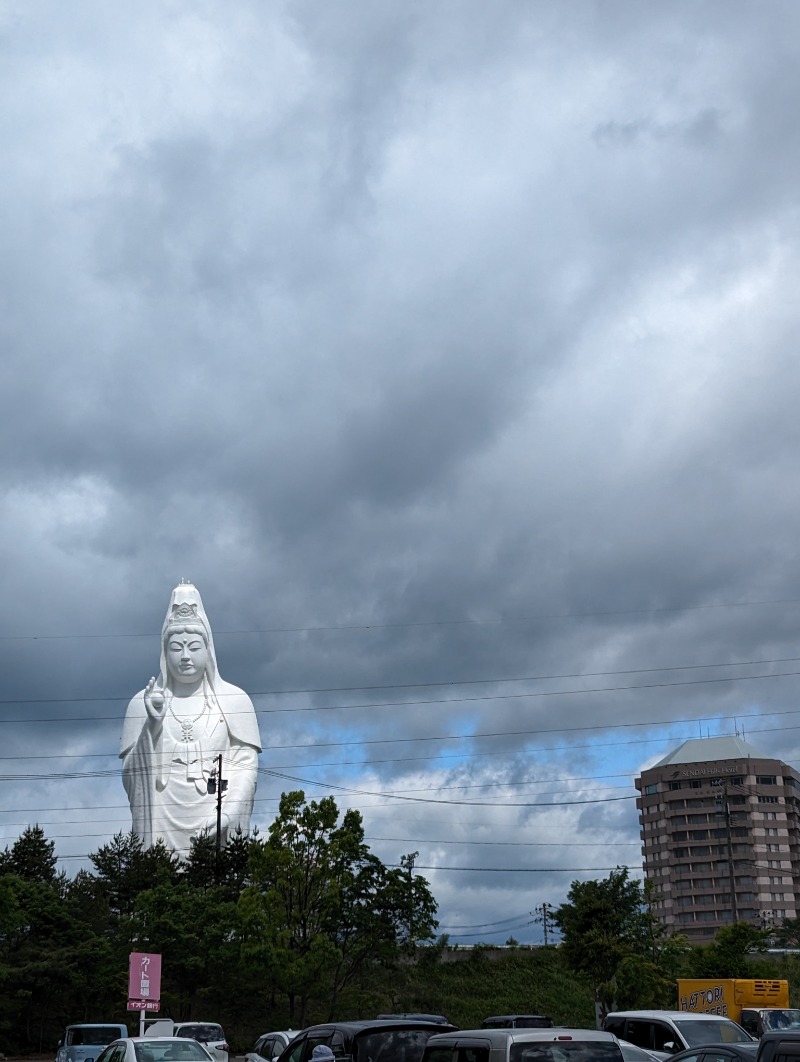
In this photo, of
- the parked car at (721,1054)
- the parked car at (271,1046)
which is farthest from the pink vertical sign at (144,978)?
the parked car at (721,1054)

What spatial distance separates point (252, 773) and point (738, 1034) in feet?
112

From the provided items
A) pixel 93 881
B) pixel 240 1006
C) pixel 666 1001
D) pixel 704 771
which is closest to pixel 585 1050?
pixel 666 1001

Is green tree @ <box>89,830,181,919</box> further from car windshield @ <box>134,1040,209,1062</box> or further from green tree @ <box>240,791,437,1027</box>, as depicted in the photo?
car windshield @ <box>134,1040,209,1062</box>

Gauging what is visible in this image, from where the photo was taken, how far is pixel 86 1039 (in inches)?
866

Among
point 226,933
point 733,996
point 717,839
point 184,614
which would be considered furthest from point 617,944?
point 717,839

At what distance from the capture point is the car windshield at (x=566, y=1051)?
931 cm

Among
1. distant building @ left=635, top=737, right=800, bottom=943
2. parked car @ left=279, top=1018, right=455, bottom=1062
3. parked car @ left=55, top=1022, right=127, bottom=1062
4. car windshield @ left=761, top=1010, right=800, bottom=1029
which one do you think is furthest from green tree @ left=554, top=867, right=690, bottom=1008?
distant building @ left=635, top=737, right=800, bottom=943

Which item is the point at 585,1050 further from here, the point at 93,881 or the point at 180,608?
the point at 180,608

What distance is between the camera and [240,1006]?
36.9 m

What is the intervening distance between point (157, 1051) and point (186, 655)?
36290 millimetres

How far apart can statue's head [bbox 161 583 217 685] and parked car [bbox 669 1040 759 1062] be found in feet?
134

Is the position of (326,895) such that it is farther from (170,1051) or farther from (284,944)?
(170,1051)

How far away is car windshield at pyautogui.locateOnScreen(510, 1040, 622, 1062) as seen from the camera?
931cm

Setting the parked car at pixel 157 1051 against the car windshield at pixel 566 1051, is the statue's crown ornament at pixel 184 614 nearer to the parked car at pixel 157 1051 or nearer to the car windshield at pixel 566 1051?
the parked car at pixel 157 1051
